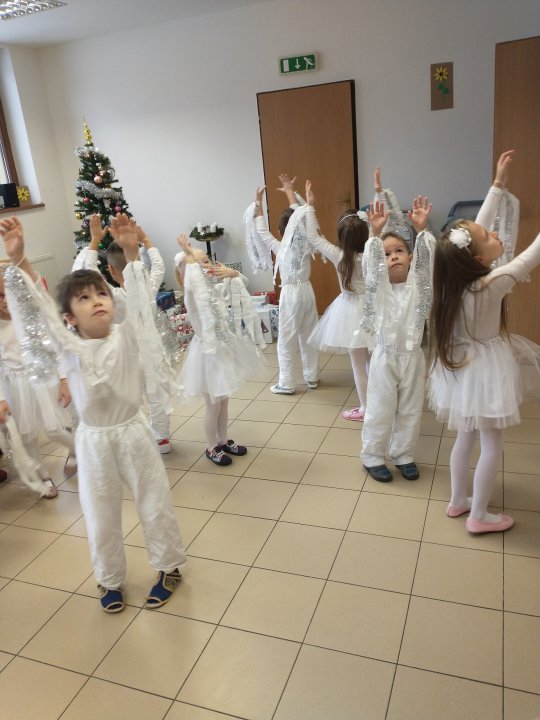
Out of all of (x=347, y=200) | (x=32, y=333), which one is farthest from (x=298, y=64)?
(x=32, y=333)

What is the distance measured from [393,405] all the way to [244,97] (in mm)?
4102

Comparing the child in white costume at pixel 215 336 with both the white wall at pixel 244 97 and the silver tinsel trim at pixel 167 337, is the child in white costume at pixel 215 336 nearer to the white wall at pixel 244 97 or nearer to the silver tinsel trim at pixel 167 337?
the silver tinsel trim at pixel 167 337

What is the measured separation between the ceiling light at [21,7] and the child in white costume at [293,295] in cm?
242

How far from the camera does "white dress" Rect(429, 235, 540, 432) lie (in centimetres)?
206

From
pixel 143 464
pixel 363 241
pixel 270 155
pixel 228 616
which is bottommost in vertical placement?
pixel 228 616

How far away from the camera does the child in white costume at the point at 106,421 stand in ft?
6.40

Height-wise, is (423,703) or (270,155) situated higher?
(270,155)

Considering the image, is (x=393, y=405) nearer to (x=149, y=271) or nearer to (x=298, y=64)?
(x=149, y=271)

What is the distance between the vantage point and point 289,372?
4.07m

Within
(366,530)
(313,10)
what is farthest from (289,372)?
(313,10)

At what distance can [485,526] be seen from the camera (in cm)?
236

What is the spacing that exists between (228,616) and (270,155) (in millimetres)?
4642

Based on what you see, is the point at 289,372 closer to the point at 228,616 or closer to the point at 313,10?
the point at 228,616

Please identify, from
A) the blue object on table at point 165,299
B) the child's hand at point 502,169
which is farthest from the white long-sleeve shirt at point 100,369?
the blue object on table at point 165,299
